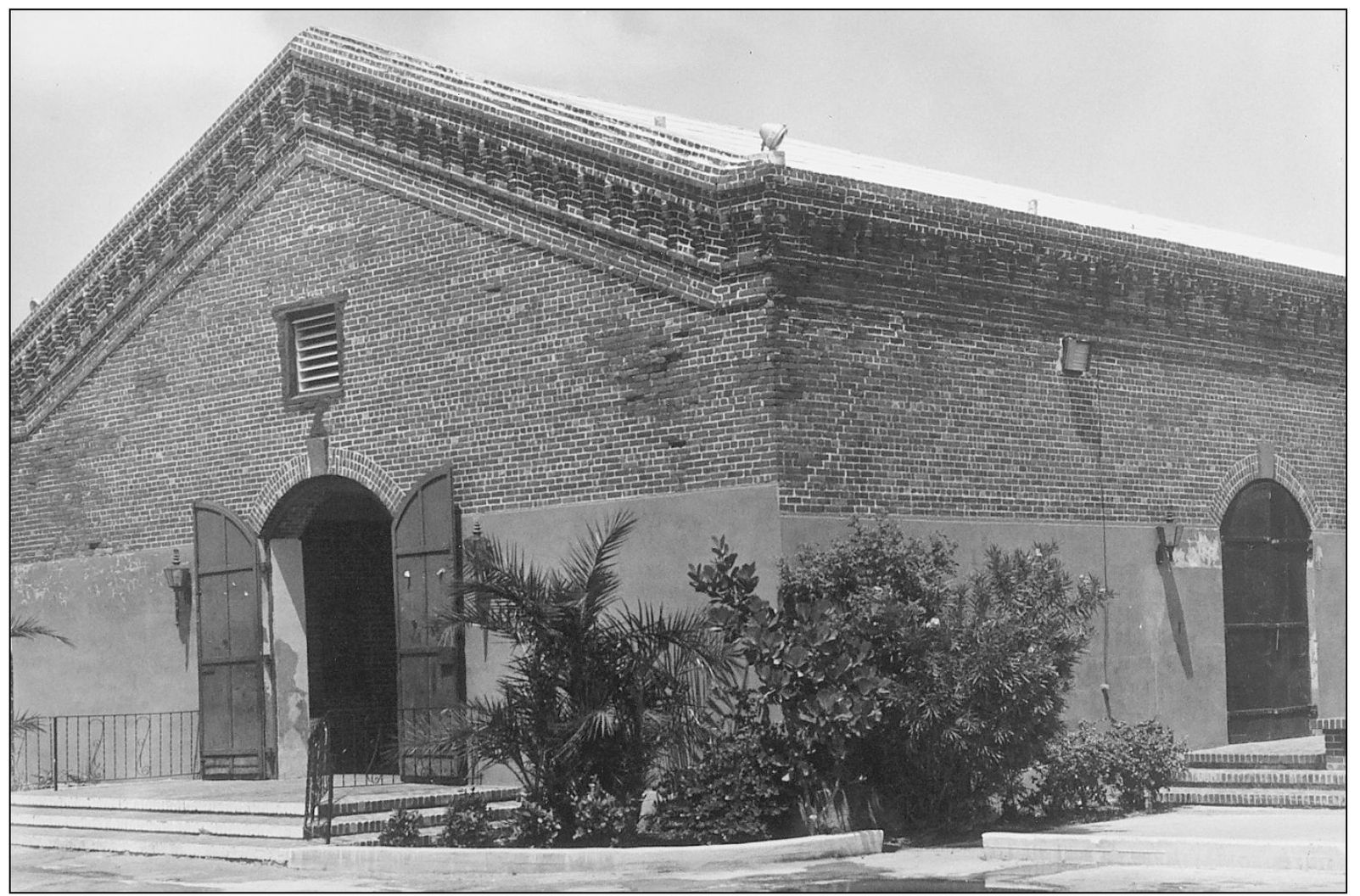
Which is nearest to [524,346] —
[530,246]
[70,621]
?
[530,246]

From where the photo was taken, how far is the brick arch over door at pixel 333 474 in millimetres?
21062

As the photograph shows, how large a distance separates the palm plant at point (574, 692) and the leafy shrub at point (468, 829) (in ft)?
1.56

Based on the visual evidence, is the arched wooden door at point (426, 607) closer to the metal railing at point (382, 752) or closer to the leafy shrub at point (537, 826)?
the metal railing at point (382, 752)

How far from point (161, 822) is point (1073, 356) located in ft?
33.4

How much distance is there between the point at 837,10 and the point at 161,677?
1194 cm

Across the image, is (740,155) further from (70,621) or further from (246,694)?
(70,621)

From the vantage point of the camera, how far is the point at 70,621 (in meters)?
24.4

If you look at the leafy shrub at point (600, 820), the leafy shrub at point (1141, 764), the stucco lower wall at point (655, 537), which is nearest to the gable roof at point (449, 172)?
the stucco lower wall at point (655, 537)

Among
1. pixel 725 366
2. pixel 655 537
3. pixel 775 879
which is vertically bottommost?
pixel 775 879

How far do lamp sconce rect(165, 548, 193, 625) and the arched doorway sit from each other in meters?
1.33

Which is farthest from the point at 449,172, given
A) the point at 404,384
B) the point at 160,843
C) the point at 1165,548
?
the point at 1165,548

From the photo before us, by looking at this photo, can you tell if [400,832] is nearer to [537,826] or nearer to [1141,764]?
[537,826]

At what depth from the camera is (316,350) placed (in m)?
22.0

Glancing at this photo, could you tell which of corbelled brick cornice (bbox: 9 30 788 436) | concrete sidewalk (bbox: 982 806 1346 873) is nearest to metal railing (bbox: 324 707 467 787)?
corbelled brick cornice (bbox: 9 30 788 436)
